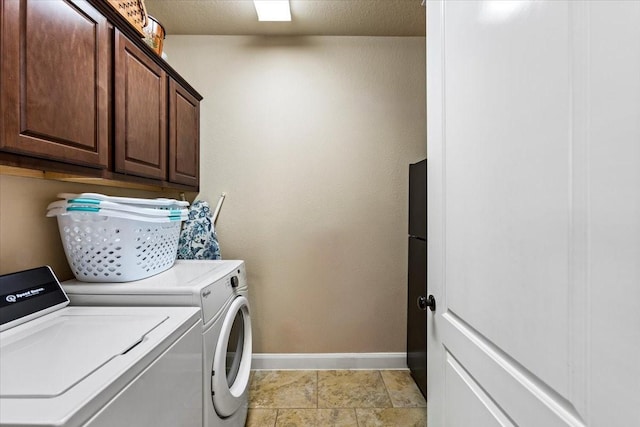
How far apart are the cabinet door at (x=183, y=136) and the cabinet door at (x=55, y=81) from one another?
0.56 m

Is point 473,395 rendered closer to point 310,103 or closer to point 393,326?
point 393,326

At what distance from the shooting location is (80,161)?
115cm

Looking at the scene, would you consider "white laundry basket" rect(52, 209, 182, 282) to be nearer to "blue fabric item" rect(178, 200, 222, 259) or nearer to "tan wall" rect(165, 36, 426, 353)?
"blue fabric item" rect(178, 200, 222, 259)

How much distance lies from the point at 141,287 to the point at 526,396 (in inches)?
50.9

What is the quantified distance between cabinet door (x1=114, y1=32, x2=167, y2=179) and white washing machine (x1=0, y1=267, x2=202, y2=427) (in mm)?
581

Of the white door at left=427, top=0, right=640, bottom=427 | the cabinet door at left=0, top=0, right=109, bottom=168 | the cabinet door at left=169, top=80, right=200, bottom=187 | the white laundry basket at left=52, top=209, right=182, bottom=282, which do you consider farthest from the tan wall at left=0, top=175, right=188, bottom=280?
the white door at left=427, top=0, right=640, bottom=427

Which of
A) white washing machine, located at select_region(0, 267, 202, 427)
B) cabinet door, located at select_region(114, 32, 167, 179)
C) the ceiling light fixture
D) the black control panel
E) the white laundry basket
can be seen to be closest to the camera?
white washing machine, located at select_region(0, 267, 202, 427)

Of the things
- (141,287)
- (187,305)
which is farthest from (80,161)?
(187,305)

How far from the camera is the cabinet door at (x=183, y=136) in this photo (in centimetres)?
185

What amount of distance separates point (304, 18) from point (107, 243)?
6.09 ft

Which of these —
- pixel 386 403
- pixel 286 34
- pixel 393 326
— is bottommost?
pixel 386 403

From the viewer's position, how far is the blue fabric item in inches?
83.0

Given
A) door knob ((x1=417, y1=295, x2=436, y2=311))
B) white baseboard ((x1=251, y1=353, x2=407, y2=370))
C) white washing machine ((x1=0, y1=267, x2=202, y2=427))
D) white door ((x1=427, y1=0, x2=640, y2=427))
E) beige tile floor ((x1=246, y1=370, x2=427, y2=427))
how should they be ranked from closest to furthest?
white door ((x1=427, y1=0, x2=640, y2=427)) < white washing machine ((x1=0, y1=267, x2=202, y2=427)) < door knob ((x1=417, y1=295, x2=436, y2=311)) < beige tile floor ((x1=246, y1=370, x2=427, y2=427)) < white baseboard ((x1=251, y1=353, x2=407, y2=370))

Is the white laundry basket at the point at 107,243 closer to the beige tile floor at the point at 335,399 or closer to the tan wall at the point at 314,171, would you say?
the tan wall at the point at 314,171
